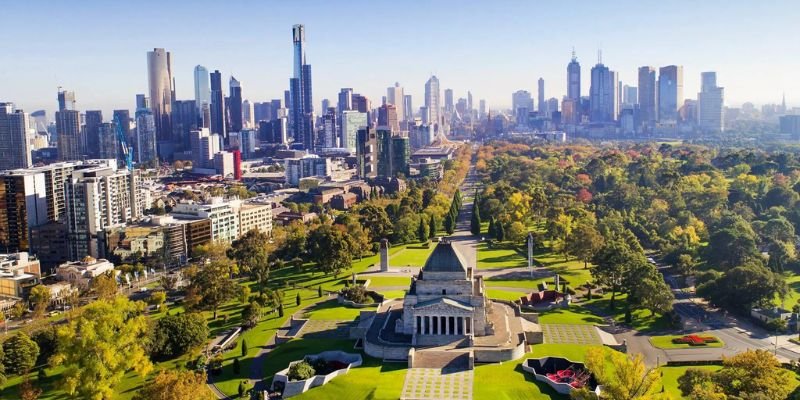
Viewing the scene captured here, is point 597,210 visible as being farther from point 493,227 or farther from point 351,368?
point 351,368

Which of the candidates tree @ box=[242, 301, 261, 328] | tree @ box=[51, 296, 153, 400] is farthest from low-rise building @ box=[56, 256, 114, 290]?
tree @ box=[51, 296, 153, 400]

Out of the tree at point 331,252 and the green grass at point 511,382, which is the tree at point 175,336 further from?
the tree at point 331,252

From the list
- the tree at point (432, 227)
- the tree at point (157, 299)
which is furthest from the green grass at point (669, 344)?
the tree at point (432, 227)

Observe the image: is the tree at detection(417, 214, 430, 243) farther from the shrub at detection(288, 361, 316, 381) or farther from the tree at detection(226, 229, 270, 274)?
the shrub at detection(288, 361, 316, 381)

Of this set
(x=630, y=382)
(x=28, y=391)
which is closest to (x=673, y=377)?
(x=630, y=382)

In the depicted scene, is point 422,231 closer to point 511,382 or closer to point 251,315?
point 251,315
